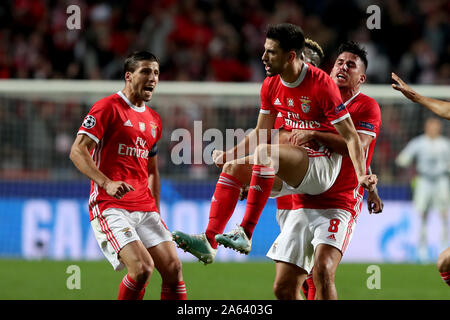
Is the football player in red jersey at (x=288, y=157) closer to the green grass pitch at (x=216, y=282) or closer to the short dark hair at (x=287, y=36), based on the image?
the short dark hair at (x=287, y=36)

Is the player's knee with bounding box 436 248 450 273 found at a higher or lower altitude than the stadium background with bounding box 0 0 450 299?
lower

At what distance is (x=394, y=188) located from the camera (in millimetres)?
11617

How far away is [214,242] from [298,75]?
140 centimetres

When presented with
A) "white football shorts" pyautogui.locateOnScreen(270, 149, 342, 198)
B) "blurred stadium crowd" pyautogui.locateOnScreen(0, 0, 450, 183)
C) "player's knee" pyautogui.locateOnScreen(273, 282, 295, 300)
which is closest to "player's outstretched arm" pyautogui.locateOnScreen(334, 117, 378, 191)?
A: "white football shorts" pyautogui.locateOnScreen(270, 149, 342, 198)

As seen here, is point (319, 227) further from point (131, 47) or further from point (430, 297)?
point (131, 47)

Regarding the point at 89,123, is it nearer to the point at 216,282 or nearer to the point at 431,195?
the point at 216,282

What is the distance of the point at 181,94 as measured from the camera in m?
11.6

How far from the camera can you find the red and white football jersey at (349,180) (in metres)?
5.55

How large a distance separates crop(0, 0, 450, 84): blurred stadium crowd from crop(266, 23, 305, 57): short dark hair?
331 inches

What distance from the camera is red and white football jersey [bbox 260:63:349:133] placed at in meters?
5.12

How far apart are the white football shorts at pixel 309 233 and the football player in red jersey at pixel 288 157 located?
247 millimetres

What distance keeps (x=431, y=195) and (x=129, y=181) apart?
7.08 metres

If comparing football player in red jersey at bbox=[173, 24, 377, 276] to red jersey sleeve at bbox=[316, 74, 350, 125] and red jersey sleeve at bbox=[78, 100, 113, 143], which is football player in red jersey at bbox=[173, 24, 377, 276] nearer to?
red jersey sleeve at bbox=[316, 74, 350, 125]

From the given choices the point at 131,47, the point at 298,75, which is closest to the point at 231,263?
the point at 131,47
